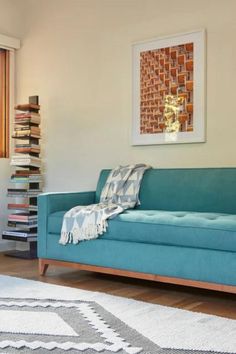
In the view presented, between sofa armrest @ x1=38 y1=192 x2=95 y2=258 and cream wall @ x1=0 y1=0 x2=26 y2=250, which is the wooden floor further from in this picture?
cream wall @ x1=0 y1=0 x2=26 y2=250

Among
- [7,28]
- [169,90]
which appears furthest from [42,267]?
[7,28]

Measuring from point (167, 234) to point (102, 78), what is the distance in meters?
2.04

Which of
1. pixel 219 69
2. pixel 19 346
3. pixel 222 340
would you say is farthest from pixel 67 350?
pixel 219 69

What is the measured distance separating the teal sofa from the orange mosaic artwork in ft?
1.67

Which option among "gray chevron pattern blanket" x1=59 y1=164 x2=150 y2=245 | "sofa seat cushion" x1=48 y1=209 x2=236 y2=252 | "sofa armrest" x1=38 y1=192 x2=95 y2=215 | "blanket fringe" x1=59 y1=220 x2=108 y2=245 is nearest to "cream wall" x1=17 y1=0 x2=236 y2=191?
"gray chevron pattern blanket" x1=59 y1=164 x2=150 y2=245

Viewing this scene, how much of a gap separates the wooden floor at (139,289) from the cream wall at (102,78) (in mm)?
1030

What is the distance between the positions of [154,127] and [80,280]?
4.69ft

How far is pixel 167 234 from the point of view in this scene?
288 centimetres

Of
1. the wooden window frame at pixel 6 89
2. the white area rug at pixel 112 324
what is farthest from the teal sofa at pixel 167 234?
the wooden window frame at pixel 6 89

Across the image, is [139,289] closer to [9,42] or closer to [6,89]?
[6,89]

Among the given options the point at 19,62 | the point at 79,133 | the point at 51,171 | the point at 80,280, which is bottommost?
the point at 80,280

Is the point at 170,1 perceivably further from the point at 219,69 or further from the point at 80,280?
the point at 80,280

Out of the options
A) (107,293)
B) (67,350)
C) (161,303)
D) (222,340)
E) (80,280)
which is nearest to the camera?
(67,350)

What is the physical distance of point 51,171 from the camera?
4824 millimetres
